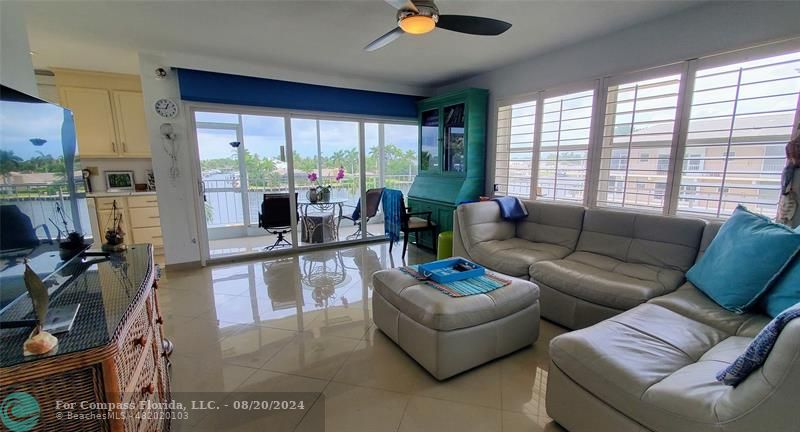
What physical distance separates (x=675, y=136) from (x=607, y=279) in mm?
1378

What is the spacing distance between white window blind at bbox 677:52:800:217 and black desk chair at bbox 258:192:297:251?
4230mm

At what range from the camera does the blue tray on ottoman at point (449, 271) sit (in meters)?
2.17

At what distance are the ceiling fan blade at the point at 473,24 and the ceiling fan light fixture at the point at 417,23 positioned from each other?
0.13 m

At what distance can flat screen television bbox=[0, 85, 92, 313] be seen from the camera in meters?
1.06

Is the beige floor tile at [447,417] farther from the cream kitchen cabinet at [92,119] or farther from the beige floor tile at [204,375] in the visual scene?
the cream kitchen cabinet at [92,119]

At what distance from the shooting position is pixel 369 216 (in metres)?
5.03

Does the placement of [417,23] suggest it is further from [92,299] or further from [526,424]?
[526,424]

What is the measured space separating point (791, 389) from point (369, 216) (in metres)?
4.42

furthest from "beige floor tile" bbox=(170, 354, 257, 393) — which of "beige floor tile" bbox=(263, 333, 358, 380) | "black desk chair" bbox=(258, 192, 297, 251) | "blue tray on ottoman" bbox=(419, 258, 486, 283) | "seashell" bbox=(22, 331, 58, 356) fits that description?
"black desk chair" bbox=(258, 192, 297, 251)

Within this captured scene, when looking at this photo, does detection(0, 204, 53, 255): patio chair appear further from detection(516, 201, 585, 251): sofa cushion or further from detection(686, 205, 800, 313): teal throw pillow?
detection(516, 201, 585, 251): sofa cushion

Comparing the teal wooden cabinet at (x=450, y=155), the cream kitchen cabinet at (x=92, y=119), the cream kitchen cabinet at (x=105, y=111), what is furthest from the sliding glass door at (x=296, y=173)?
the cream kitchen cabinet at (x=92, y=119)

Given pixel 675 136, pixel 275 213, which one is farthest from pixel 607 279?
pixel 275 213

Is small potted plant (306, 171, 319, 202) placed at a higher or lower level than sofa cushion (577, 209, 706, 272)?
higher

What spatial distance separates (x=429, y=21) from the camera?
1.96m
